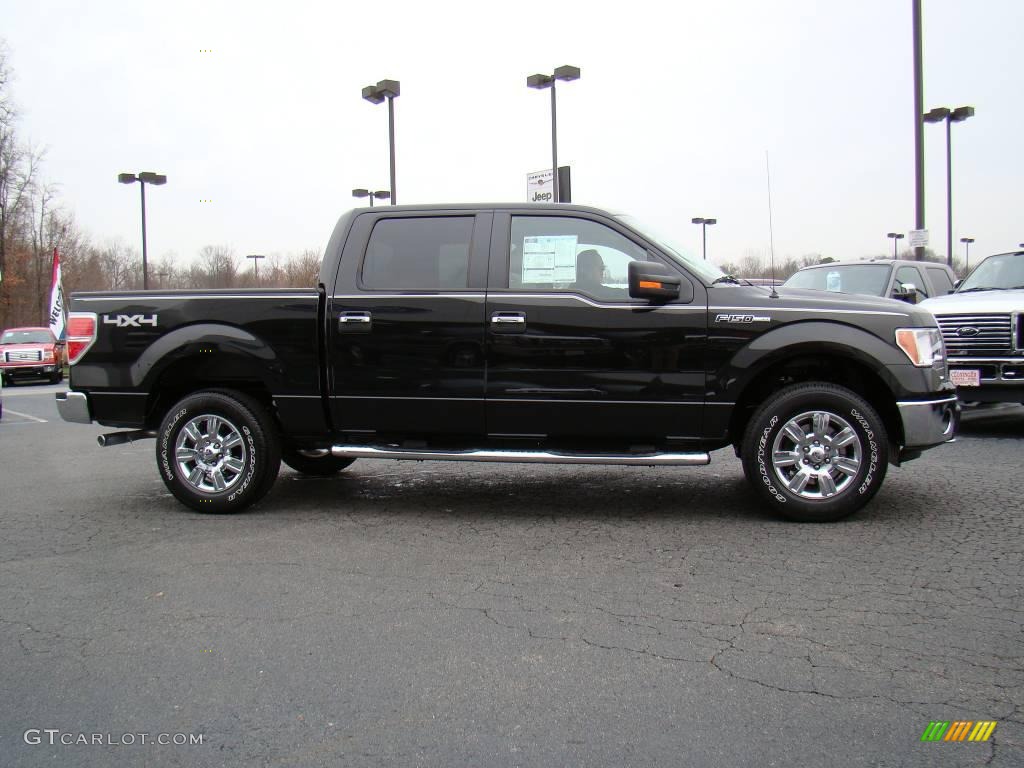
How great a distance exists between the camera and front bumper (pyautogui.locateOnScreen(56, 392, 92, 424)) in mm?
5941

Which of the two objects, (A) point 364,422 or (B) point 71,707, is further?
(A) point 364,422

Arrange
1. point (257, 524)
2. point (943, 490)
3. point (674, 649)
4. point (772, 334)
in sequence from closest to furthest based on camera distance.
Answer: point (674, 649) → point (772, 334) → point (257, 524) → point (943, 490)

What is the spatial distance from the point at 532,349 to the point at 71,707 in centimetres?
326

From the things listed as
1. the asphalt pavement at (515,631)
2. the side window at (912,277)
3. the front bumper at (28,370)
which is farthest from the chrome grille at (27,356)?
the side window at (912,277)

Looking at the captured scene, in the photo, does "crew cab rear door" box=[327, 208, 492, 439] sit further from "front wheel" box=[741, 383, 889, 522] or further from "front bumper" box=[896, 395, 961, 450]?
"front bumper" box=[896, 395, 961, 450]

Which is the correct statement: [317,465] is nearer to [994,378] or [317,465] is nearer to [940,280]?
[994,378]

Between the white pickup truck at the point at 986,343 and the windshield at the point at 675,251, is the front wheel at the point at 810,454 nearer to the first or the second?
the windshield at the point at 675,251

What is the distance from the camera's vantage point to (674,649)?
338 cm

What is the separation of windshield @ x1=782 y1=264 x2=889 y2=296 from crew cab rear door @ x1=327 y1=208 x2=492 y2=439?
691cm

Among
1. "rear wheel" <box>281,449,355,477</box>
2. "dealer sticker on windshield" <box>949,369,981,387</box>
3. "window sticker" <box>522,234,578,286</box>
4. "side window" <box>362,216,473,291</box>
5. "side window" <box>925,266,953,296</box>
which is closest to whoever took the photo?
"window sticker" <box>522,234,578,286</box>

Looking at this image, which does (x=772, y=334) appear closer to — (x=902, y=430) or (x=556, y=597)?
(x=902, y=430)

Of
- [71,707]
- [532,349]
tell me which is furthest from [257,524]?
[71,707]

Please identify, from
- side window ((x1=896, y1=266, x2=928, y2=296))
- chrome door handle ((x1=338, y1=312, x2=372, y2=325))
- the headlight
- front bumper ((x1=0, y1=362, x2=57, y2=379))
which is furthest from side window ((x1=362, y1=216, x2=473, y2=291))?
front bumper ((x1=0, y1=362, x2=57, y2=379))

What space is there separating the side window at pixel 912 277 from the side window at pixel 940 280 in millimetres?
368
